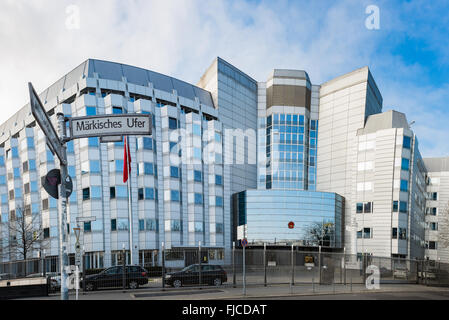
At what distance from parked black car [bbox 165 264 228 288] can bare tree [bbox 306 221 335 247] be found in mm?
38831

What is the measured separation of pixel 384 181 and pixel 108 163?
142 ft

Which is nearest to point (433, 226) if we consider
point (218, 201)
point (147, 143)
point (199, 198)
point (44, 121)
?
point (218, 201)

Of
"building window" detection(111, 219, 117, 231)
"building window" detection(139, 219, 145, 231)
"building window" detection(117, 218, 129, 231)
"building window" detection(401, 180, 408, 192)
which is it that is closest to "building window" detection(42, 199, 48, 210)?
"building window" detection(111, 219, 117, 231)

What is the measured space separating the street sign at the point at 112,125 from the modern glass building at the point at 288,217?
51.4 meters

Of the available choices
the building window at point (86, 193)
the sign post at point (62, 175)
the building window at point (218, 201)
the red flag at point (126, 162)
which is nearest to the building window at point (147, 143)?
the building window at point (86, 193)

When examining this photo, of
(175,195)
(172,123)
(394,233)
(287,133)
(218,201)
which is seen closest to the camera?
(175,195)

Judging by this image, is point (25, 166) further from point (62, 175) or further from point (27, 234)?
point (62, 175)

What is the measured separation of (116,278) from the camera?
2100cm

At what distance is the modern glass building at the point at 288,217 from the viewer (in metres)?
57.8

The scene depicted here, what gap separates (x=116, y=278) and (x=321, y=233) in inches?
1732

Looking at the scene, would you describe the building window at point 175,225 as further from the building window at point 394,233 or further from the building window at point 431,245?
the building window at point 431,245

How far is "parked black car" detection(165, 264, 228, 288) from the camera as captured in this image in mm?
21703

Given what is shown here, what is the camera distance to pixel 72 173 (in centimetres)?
4812
